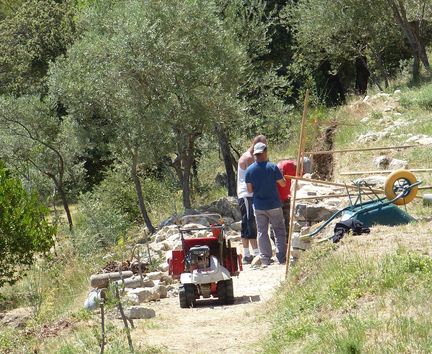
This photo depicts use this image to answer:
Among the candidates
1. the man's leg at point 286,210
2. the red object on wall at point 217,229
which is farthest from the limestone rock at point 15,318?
the man's leg at point 286,210

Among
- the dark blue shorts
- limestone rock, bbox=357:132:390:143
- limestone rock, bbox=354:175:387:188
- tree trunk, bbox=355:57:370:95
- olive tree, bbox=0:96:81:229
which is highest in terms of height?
tree trunk, bbox=355:57:370:95

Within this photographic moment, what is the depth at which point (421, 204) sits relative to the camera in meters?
14.5

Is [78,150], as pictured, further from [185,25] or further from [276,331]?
[276,331]

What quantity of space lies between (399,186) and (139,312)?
4571 mm

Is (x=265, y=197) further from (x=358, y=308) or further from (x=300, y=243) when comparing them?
(x=358, y=308)

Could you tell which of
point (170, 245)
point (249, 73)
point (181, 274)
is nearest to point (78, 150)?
point (249, 73)

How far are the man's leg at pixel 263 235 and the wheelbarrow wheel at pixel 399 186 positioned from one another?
6.15ft

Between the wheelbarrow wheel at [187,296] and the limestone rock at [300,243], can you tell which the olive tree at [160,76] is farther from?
the wheelbarrow wheel at [187,296]

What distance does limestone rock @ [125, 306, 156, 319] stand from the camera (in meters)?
10.6

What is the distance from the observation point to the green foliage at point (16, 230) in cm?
2433

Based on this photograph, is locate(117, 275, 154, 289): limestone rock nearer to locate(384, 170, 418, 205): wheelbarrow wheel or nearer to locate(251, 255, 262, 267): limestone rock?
locate(251, 255, 262, 267): limestone rock

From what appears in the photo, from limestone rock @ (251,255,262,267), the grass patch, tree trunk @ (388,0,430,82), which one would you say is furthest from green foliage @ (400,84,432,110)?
the grass patch

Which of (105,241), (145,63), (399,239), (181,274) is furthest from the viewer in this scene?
(105,241)

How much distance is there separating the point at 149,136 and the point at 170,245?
7295mm
